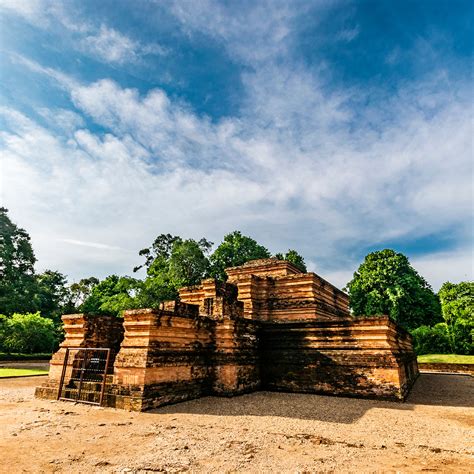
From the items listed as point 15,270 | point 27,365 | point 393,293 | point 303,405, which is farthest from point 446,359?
point 15,270

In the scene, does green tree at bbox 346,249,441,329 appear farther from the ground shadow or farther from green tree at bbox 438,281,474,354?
the ground shadow

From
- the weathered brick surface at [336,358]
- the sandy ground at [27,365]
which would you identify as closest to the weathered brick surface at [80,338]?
the weathered brick surface at [336,358]

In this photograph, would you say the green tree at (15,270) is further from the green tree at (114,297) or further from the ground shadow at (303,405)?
the ground shadow at (303,405)

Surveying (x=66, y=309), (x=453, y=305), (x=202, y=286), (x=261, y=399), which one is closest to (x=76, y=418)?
(x=261, y=399)

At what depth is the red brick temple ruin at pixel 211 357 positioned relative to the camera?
7.60m

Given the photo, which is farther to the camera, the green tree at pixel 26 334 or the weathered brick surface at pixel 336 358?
the green tree at pixel 26 334

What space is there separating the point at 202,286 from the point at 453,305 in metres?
22.1

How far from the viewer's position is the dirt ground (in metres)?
4.02

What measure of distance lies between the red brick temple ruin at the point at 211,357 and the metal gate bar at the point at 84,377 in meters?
0.03

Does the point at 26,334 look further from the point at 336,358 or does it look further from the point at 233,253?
the point at 336,358

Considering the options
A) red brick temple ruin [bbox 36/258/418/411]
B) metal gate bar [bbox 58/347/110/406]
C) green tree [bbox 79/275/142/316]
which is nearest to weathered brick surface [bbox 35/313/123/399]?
red brick temple ruin [bbox 36/258/418/411]

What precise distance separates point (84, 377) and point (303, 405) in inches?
228

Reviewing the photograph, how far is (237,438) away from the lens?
5.09 meters

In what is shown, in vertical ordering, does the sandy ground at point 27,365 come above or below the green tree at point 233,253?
below
